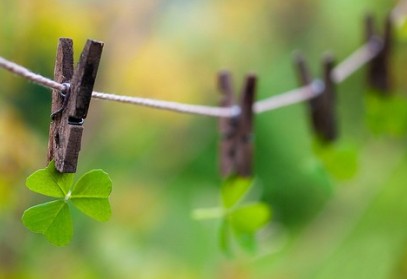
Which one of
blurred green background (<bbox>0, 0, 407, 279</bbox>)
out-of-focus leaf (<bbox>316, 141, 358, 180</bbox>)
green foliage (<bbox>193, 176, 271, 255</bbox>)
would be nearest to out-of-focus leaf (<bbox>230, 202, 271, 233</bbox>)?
green foliage (<bbox>193, 176, 271, 255</bbox>)

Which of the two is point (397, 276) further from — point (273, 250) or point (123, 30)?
point (123, 30)

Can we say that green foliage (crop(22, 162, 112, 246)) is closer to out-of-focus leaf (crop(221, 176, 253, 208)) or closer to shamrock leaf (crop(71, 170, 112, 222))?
shamrock leaf (crop(71, 170, 112, 222))

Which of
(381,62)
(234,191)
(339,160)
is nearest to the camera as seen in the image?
(234,191)

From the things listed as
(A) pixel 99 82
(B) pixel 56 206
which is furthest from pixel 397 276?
(B) pixel 56 206

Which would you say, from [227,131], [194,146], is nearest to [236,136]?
[227,131]

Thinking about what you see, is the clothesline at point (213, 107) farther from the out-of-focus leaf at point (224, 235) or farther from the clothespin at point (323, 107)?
the out-of-focus leaf at point (224, 235)

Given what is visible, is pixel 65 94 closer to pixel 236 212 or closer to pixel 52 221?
pixel 52 221

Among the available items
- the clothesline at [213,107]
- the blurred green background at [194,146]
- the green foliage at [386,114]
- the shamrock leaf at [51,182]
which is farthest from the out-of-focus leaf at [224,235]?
the blurred green background at [194,146]
